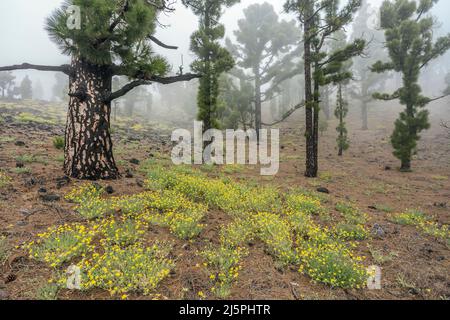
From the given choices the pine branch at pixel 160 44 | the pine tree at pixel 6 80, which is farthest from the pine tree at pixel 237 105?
the pine tree at pixel 6 80

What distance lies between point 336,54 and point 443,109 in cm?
4970

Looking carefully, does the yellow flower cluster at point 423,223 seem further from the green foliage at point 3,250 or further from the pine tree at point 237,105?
the pine tree at point 237,105

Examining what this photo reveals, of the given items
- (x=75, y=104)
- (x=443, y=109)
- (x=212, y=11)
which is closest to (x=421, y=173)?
(x=212, y=11)

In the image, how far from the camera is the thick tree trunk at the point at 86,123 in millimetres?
6297

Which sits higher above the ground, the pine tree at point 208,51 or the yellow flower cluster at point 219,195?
the pine tree at point 208,51

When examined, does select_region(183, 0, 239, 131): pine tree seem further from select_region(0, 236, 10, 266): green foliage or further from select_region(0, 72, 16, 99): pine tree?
select_region(0, 72, 16, 99): pine tree

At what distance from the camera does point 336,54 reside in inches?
441

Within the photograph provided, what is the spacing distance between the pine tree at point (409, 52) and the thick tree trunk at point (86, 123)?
16265mm

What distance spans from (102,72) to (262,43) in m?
22.9

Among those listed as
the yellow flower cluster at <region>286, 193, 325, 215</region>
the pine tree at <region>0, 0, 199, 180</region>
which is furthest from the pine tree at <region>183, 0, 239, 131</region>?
the yellow flower cluster at <region>286, 193, 325, 215</region>

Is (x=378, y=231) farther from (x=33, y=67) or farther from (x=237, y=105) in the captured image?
(x=237, y=105)

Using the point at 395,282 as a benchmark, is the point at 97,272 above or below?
above

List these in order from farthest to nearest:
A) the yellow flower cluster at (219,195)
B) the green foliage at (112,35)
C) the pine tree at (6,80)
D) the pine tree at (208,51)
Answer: the pine tree at (6,80) < the pine tree at (208,51) < the yellow flower cluster at (219,195) < the green foliage at (112,35)
